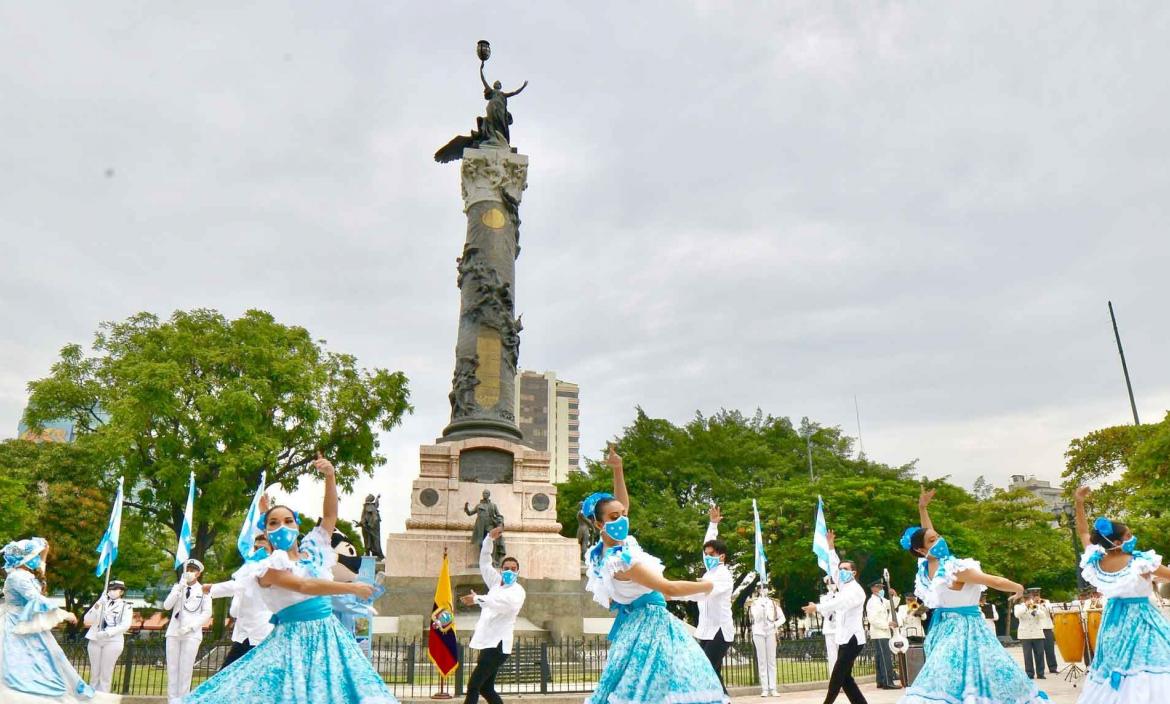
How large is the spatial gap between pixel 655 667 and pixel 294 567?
7.68 feet

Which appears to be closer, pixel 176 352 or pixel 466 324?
pixel 466 324

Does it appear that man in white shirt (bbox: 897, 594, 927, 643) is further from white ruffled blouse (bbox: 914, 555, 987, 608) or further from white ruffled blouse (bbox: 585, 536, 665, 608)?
white ruffled blouse (bbox: 585, 536, 665, 608)

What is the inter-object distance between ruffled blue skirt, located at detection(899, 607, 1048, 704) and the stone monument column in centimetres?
1811

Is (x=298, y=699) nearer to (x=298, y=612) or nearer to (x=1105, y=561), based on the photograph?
(x=298, y=612)

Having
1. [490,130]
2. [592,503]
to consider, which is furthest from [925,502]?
[490,130]

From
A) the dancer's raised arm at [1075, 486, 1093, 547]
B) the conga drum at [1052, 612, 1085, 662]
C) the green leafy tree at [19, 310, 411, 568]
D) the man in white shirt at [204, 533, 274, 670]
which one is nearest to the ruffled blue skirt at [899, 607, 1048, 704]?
the dancer's raised arm at [1075, 486, 1093, 547]

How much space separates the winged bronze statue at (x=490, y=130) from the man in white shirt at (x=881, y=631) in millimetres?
18116

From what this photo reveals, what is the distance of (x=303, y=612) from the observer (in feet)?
17.2

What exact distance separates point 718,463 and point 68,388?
103 feet

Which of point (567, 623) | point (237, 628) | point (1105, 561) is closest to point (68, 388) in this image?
point (567, 623)

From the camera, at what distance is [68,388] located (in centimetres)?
3328

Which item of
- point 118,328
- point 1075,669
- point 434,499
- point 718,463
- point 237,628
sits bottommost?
point 1075,669

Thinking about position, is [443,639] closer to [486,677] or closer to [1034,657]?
[486,677]

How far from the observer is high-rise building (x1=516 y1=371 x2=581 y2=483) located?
445 ft
